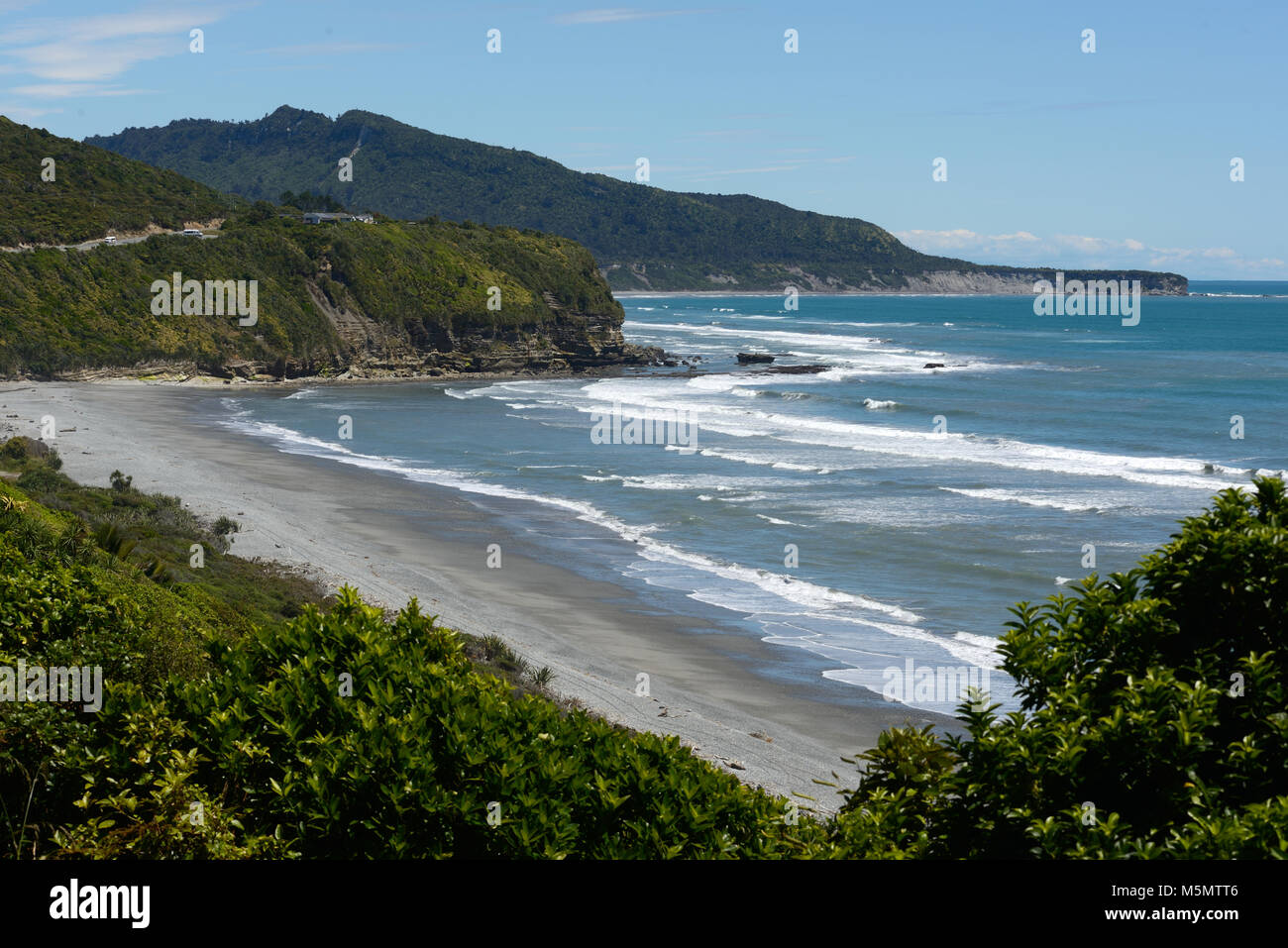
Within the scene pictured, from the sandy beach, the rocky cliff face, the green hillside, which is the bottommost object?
the sandy beach

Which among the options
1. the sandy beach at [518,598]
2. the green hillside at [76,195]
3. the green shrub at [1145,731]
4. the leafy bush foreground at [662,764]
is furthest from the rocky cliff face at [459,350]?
the green shrub at [1145,731]

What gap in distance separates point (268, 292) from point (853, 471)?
49.8 metres

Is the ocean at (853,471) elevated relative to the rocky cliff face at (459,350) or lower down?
lower down

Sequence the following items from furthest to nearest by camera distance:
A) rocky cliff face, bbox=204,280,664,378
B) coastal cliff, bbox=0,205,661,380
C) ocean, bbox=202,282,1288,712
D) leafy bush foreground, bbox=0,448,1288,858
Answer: rocky cliff face, bbox=204,280,664,378 → coastal cliff, bbox=0,205,661,380 → ocean, bbox=202,282,1288,712 → leafy bush foreground, bbox=0,448,1288,858

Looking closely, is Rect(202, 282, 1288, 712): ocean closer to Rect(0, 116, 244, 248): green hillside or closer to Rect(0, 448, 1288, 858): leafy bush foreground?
Rect(0, 448, 1288, 858): leafy bush foreground

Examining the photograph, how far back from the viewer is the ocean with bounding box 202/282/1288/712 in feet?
76.1

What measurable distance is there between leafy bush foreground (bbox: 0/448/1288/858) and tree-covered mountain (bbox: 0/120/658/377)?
6166 cm

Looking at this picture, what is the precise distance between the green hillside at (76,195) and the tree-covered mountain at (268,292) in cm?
20

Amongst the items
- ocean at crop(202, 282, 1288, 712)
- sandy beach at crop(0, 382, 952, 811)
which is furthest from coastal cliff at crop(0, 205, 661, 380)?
sandy beach at crop(0, 382, 952, 811)

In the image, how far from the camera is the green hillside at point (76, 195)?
73.6 meters

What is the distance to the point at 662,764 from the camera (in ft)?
19.6

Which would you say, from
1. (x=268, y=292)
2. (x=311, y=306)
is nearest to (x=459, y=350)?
(x=311, y=306)

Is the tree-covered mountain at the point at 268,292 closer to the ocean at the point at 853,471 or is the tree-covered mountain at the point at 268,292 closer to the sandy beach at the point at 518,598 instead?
the ocean at the point at 853,471

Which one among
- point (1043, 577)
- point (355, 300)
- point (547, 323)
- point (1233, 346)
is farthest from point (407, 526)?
point (1233, 346)
